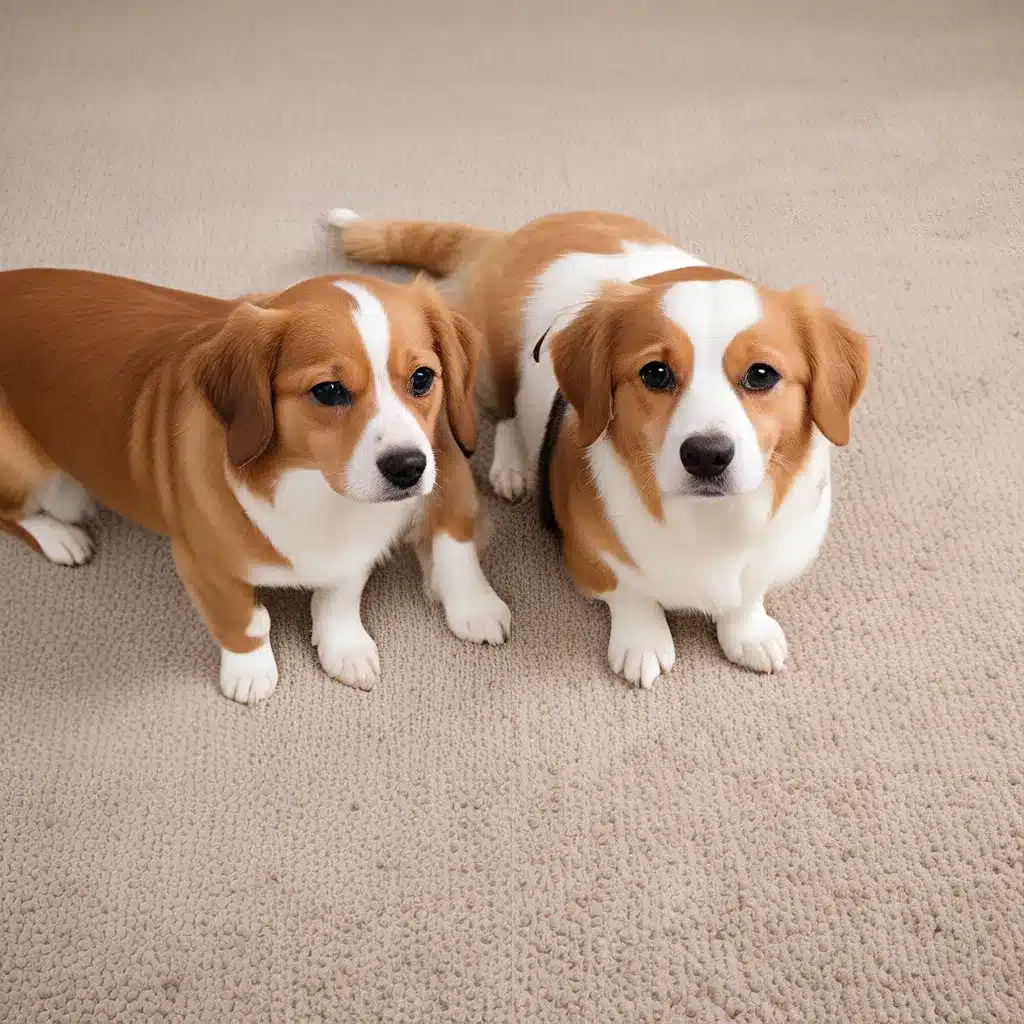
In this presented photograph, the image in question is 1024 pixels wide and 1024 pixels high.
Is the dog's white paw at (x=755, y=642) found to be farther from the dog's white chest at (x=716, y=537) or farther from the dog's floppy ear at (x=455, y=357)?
the dog's floppy ear at (x=455, y=357)

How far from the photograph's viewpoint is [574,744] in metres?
1.62

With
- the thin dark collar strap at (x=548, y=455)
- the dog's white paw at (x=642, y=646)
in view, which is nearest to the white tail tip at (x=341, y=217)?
the thin dark collar strap at (x=548, y=455)

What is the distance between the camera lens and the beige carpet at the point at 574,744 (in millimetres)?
1396

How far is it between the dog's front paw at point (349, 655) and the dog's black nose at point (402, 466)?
42 cm

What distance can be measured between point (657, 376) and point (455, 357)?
306 mm

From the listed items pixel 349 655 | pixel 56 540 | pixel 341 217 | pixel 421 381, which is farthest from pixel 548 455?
pixel 341 217

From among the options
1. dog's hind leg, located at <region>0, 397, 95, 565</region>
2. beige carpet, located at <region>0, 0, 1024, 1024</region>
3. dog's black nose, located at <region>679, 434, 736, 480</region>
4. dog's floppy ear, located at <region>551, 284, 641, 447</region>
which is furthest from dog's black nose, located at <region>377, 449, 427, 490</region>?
dog's hind leg, located at <region>0, 397, 95, 565</region>

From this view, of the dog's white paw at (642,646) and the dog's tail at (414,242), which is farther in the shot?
the dog's tail at (414,242)

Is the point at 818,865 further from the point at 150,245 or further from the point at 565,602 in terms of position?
the point at 150,245

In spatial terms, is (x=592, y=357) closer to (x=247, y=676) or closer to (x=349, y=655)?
(x=349, y=655)

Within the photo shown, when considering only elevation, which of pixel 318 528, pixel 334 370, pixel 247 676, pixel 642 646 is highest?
pixel 334 370

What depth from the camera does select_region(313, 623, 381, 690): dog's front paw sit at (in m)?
1.70

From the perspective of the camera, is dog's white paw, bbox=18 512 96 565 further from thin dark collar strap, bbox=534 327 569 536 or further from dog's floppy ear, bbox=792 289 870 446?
dog's floppy ear, bbox=792 289 870 446

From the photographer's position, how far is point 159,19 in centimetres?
321
